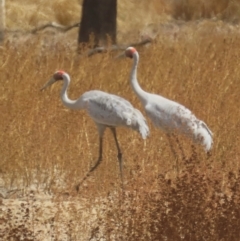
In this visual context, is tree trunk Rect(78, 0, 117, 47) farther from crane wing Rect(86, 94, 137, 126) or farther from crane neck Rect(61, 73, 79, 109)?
crane wing Rect(86, 94, 137, 126)

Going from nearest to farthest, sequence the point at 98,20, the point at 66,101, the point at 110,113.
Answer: the point at 110,113 < the point at 66,101 < the point at 98,20

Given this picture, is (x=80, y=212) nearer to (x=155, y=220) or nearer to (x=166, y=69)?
(x=155, y=220)

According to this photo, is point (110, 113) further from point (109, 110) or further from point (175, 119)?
point (175, 119)

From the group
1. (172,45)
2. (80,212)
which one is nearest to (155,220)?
(80,212)

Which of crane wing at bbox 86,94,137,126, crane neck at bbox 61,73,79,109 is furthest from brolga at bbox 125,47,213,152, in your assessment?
crane neck at bbox 61,73,79,109

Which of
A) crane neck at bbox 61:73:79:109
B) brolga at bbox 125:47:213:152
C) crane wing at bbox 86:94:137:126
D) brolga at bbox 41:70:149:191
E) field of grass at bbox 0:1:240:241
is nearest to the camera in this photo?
field of grass at bbox 0:1:240:241

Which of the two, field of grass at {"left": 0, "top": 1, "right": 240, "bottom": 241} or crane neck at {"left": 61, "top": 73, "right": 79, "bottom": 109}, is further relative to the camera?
crane neck at {"left": 61, "top": 73, "right": 79, "bottom": 109}

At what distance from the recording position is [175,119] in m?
8.04

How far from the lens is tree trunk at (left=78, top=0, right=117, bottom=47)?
45.1 feet

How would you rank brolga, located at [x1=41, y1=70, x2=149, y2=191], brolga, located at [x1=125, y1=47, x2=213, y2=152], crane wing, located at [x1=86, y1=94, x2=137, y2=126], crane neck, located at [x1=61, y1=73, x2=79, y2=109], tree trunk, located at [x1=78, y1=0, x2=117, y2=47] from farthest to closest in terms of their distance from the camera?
tree trunk, located at [x1=78, y1=0, x2=117, y2=47] → crane neck, located at [x1=61, y1=73, x2=79, y2=109] → crane wing, located at [x1=86, y1=94, x2=137, y2=126] → brolga, located at [x1=41, y1=70, x2=149, y2=191] → brolga, located at [x1=125, y1=47, x2=213, y2=152]

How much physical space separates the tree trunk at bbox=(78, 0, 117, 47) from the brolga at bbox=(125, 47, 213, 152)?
5.21 metres

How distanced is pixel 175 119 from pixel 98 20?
596 cm

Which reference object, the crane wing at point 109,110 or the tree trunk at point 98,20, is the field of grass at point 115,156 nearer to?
the crane wing at point 109,110

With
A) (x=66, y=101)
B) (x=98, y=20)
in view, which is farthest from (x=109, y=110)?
(x=98, y=20)
